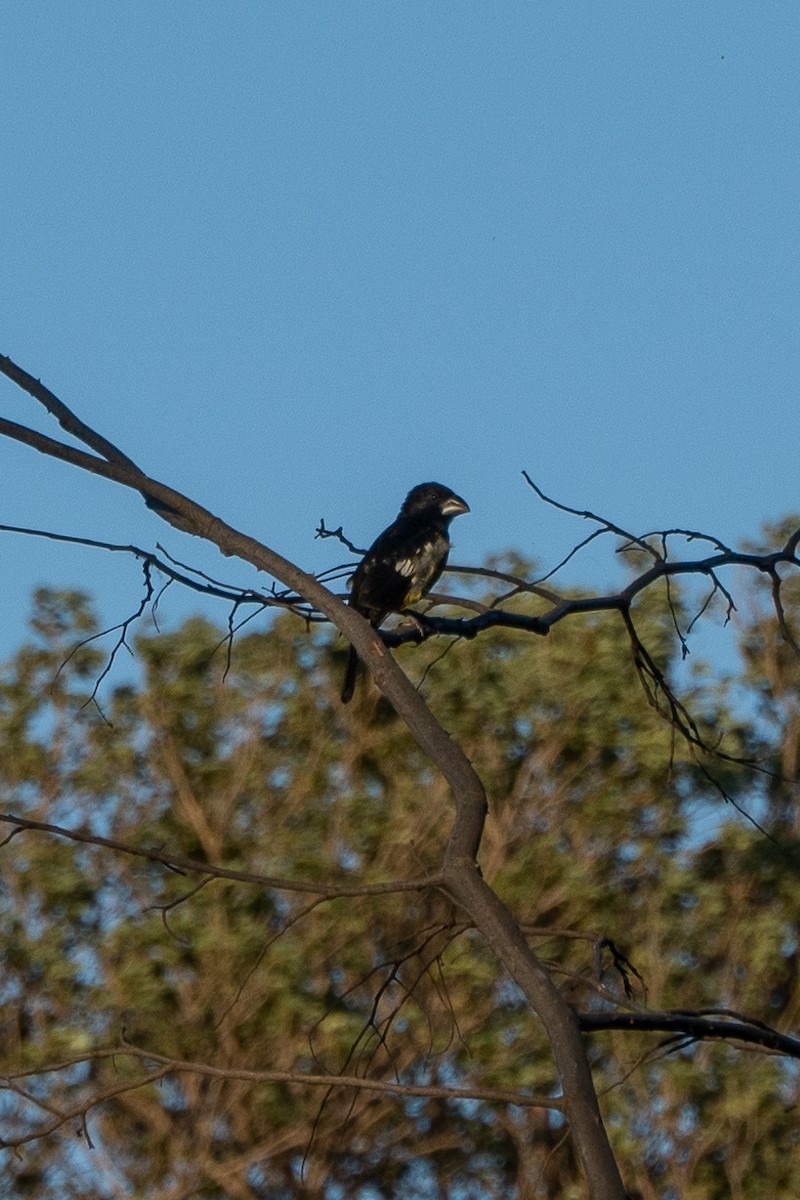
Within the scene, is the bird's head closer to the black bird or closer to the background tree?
the black bird

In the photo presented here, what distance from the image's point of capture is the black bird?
7.19 metres

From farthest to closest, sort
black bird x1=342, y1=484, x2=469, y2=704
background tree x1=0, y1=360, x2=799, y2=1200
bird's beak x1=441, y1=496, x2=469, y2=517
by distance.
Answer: background tree x1=0, y1=360, x2=799, y2=1200 → bird's beak x1=441, y1=496, x2=469, y2=517 → black bird x1=342, y1=484, x2=469, y2=704

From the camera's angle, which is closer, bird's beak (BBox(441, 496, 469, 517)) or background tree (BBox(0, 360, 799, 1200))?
bird's beak (BBox(441, 496, 469, 517))

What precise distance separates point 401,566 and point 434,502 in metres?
0.72

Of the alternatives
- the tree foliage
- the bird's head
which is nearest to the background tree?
the tree foliage

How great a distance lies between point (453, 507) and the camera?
25.5 feet

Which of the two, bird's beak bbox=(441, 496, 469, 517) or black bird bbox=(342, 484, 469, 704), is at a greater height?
bird's beak bbox=(441, 496, 469, 517)

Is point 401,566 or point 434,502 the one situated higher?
point 434,502

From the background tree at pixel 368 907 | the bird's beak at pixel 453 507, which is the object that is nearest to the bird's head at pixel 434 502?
the bird's beak at pixel 453 507

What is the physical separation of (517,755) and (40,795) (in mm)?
2840

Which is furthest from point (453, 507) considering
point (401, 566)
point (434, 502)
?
point (401, 566)

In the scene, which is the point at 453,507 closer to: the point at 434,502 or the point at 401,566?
the point at 434,502

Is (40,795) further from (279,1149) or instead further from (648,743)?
(648,743)

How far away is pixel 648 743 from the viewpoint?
11.3 meters
